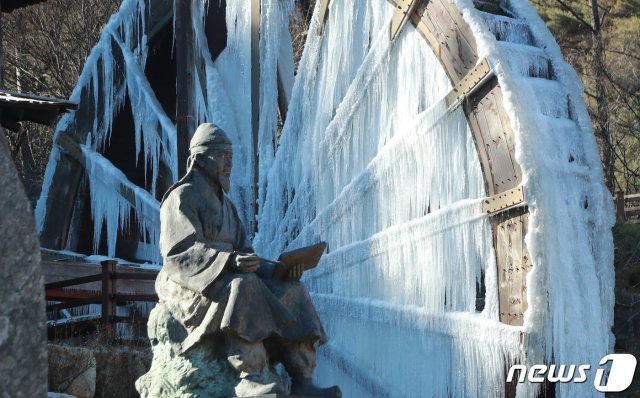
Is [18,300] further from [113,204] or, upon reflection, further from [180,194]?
[113,204]

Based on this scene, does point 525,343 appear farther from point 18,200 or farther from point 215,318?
point 18,200

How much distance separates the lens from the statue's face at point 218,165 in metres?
6.19

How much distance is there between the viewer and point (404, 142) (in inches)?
333

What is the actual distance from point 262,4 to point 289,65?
0.91 meters

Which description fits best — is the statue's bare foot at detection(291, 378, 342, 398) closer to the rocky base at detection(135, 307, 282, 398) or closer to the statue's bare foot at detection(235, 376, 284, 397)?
the rocky base at detection(135, 307, 282, 398)

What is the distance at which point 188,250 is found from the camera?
19.2 feet

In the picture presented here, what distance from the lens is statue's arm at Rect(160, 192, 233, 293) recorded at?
5711 millimetres

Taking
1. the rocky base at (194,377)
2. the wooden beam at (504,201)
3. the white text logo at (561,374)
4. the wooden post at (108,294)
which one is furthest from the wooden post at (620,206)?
the rocky base at (194,377)

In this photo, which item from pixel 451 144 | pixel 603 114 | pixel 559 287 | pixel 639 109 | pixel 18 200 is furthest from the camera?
pixel 639 109

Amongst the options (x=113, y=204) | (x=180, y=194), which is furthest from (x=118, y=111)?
(x=180, y=194)

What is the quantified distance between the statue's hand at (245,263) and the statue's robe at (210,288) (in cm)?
3

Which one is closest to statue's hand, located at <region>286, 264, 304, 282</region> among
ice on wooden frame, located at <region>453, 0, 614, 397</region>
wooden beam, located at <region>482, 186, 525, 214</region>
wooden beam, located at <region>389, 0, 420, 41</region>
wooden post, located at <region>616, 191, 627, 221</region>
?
ice on wooden frame, located at <region>453, 0, 614, 397</region>

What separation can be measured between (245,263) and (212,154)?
2.71ft

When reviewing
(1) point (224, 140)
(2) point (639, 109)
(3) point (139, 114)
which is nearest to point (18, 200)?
(1) point (224, 140)
